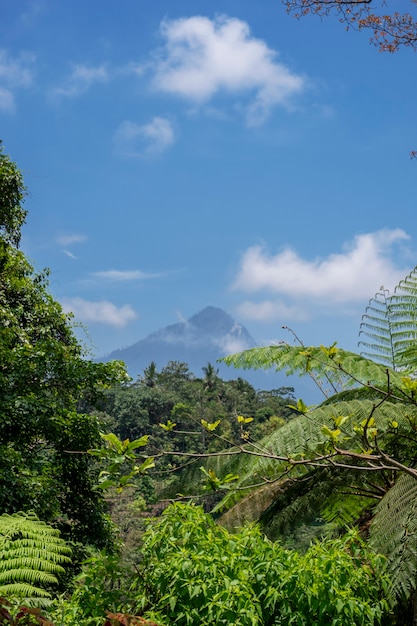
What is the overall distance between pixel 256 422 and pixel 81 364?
3074 centimetres

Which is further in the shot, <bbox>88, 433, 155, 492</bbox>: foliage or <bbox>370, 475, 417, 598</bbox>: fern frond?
<bbox>370, 475, 417, 598</bbox>: fern frond

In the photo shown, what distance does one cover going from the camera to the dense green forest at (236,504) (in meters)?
2.58

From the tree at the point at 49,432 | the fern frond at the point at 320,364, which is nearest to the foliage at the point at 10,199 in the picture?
the tree at the point at 49,432

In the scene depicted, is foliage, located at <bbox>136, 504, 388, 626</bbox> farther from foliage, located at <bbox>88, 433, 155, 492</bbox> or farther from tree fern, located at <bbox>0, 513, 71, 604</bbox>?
tree fern, located at <bbox>0, 513, 71, 604</bbox>

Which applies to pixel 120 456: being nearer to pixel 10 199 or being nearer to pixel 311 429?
pixel 311 429

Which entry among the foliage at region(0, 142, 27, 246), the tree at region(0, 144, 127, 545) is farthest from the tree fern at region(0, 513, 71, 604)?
the foliage at region(0, 142, 27, 246)

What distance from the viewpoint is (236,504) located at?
A: 4551 millimetres

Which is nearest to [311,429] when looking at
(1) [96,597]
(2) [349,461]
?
(2) [349,461]

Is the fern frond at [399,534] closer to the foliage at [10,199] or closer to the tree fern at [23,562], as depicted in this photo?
the tree fern at [23,562]

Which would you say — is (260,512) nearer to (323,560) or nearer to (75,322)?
(323,560)

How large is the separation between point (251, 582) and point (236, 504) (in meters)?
1.88

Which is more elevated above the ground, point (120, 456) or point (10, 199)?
point (10, 199)

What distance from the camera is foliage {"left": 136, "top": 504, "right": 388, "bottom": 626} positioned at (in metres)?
2.58

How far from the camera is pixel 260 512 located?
447cm
